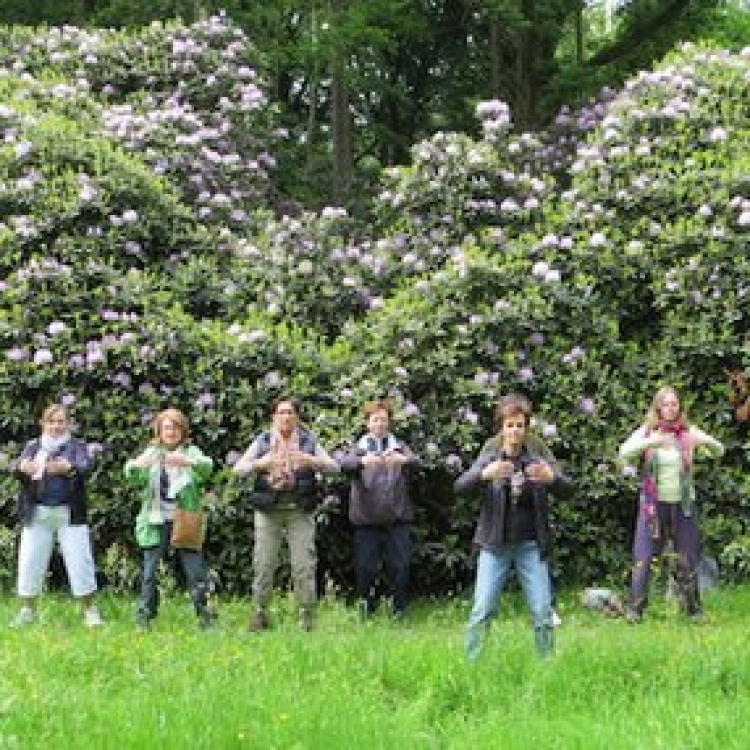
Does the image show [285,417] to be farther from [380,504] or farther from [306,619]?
[306,619]

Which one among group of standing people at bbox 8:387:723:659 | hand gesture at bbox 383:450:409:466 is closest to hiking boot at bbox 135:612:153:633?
group of standing people at bbox 8:387:723:659

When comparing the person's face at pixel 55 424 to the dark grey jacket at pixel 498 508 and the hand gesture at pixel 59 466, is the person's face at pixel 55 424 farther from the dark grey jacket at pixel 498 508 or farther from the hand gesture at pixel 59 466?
the dark grey jacket at pixel 498 508

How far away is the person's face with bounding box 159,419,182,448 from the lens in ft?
27.5

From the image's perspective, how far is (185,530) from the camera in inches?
324

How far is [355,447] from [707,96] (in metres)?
5.36

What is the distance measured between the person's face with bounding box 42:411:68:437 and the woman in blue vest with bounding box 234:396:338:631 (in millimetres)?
1297

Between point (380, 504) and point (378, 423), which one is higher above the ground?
point (378, 423)

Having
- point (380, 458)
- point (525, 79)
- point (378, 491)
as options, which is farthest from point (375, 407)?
point (525, 79)

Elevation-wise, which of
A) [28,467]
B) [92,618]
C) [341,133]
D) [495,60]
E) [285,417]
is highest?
[495,60]

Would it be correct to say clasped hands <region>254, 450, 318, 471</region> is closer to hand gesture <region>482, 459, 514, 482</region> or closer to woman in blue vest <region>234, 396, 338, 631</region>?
woman in blue vest <region>234, 396, 338, 631</region>

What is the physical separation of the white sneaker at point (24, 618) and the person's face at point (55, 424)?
1191mm

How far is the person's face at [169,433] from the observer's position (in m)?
8.38

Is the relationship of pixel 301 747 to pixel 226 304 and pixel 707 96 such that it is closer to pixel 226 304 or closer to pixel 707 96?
pixel 226 304

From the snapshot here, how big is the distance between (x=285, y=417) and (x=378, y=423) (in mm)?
851
